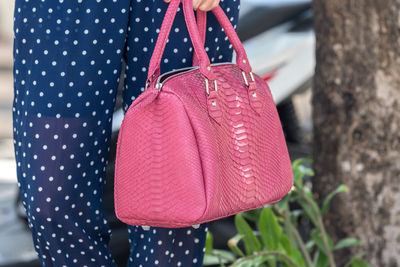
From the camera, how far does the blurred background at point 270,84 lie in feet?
7.37

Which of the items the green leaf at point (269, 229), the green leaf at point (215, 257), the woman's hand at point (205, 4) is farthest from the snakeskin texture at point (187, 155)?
the green leaf at point (215, 257)

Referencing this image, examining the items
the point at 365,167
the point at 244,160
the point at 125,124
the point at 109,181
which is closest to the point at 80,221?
the point at 125,124

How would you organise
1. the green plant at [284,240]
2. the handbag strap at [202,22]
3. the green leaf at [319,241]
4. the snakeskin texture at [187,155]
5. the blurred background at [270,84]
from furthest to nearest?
the blurred background at [270,84], the green leaf at [319,241], the green plant at [284,240], the handbag strap at [202,22], the snakeskin texture at [187,155]

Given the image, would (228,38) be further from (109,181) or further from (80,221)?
(109,181)

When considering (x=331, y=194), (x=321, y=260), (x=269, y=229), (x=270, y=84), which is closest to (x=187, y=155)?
(x=269, y=229)

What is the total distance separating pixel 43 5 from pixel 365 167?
1.00m

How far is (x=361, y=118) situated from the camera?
1760mm

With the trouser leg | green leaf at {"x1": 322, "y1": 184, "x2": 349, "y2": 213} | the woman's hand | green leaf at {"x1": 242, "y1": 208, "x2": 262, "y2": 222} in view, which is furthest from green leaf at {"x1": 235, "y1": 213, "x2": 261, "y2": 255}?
the woman's hand

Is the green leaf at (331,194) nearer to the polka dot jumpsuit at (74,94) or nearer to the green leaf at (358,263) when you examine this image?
the green leaf at (358,263)

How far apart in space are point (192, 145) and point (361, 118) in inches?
31.1

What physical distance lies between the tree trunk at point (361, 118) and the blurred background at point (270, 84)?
0.66m

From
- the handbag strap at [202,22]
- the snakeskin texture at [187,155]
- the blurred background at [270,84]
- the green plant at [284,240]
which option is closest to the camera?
the snakeskin texture at [187,155]

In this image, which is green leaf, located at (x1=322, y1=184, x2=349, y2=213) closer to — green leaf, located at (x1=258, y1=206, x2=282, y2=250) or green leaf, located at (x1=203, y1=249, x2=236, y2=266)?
green leaf, located at (x1=258, y1=206, x2=282, y2=250)

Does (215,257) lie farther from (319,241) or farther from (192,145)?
(192,145)
